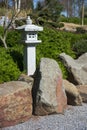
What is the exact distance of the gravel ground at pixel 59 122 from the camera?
5.15 meters

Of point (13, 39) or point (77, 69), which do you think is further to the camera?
point (13, 39)

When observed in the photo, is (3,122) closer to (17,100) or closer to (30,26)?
(17,100)

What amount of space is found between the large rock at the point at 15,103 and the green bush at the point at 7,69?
1.41 metres

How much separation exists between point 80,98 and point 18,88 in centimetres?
140

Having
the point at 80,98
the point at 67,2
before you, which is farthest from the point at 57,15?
the point at 80,98

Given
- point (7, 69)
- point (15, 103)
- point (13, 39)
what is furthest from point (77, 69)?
point (13, 39)

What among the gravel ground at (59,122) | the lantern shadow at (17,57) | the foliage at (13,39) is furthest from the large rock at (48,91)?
the foliage at (13,39)

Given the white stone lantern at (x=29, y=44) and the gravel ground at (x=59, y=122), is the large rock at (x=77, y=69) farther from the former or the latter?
the gravel ground at (x=59, y=122)

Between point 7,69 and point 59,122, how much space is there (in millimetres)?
2062

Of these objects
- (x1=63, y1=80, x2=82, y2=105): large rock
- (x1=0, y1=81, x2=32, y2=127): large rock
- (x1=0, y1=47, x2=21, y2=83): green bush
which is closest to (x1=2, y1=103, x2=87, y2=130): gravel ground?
(x1=0, y1=81, x2=32, y2=127): large rock

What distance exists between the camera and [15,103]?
17.4 ft

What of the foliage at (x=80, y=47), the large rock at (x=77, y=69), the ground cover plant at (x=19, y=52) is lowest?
the foliage at (x=80, y=47)

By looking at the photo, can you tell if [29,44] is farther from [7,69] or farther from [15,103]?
[15,103]

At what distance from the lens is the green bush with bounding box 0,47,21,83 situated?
696 centimetres
